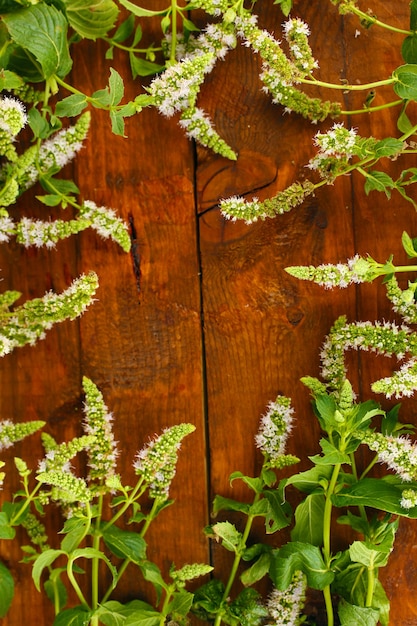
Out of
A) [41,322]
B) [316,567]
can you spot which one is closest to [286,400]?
[316,567]

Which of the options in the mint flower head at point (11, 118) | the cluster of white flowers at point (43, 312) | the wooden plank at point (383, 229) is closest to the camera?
the mint flower head at point (11, 118)

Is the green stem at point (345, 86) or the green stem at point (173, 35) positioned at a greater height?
the green stem at point (173, 35)

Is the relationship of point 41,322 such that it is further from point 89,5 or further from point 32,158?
point 89,5

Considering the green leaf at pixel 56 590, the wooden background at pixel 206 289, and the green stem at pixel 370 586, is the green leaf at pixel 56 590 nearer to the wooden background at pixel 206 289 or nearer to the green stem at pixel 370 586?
the wooden background at pixel 206 289

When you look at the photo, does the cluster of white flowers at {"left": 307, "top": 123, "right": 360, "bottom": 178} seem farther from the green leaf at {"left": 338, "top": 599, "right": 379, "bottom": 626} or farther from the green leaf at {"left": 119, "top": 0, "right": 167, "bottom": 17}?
the green leaf at {"left": 338, "top": 599, "right": 379, "bottom": 626}

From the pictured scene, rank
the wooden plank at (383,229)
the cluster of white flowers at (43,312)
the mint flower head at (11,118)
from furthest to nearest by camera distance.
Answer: the wooden plank at (383,229), the cluster of white flowers at (43,312), the mint flower head at (11,118)

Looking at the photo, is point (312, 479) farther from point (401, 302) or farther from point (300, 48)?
point (300, 48)

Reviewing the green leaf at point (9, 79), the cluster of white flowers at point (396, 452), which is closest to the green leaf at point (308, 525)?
the cluster of white flowers at point (396, 452)
